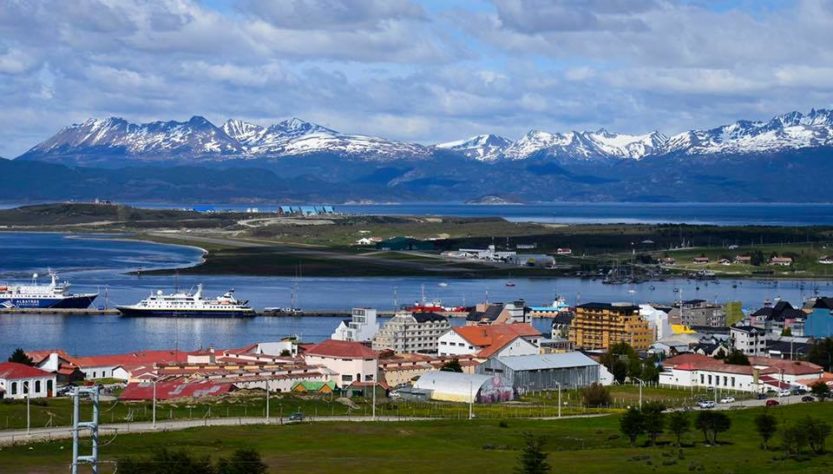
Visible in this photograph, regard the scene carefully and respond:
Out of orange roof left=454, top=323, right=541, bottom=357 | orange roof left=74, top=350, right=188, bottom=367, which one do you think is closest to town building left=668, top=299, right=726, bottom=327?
orange roof left=454, top=323, right=541, bottom=357

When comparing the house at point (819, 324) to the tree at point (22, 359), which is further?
the house at point (819, 324)

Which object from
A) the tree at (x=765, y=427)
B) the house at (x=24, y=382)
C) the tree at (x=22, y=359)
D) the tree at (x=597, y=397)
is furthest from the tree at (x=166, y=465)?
the tree at (x=22, y=359)

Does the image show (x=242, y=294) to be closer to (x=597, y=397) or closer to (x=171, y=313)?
(x=171, y=313)

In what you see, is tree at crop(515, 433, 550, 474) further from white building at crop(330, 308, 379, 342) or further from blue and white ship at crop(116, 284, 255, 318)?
blue and white ship at crop(116, 284, 255, 318)

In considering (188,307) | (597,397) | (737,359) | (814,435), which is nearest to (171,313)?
(188,307)

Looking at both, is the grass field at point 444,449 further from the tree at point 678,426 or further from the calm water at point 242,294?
the calm water at point 242,294

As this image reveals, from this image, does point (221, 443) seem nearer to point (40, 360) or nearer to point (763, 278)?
point (40, 360)

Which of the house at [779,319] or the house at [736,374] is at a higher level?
the house at [779,319]

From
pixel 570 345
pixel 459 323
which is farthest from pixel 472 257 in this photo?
pixel 570 345
